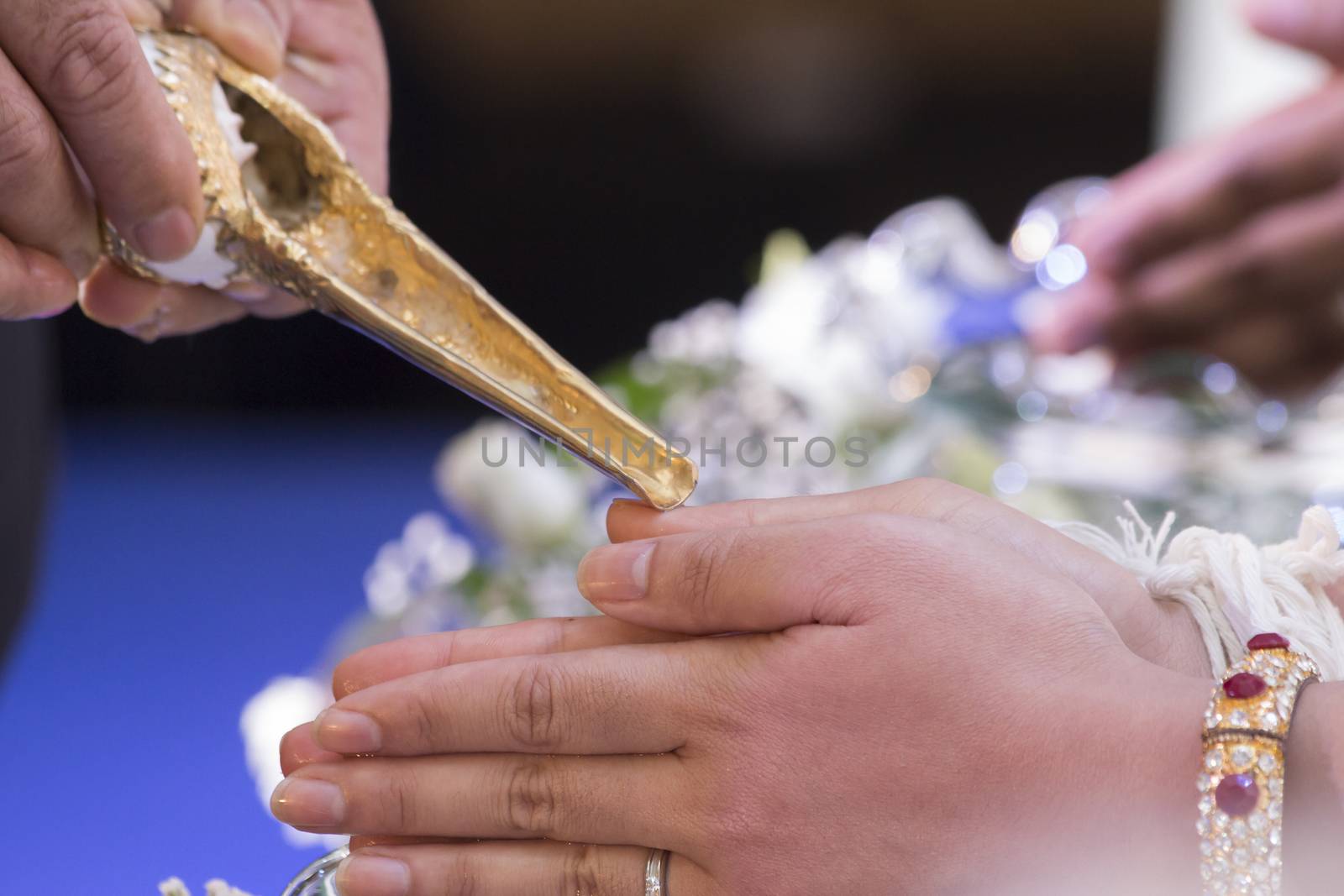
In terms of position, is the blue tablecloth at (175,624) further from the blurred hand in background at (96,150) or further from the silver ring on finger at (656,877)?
the blurred hand in background at (96,150)

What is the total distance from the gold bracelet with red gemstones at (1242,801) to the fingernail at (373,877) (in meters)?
0.33

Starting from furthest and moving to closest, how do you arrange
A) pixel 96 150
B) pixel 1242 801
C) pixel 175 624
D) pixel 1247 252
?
pixel 175 624 → pixel 1247 252 → pixel 96 150 → pixel 1242 801

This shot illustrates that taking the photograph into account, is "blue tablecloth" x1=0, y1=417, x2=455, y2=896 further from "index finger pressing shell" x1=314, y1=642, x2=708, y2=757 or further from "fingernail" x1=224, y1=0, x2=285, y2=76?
"fingernail" x1=224, y1=0, x2=285, y2=76

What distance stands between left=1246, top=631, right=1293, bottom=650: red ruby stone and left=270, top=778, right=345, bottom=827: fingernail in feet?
1.33

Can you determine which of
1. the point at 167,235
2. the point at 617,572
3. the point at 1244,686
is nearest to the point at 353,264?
the point at 167,235

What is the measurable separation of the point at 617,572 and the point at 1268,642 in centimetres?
29

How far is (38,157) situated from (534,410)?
0.30m

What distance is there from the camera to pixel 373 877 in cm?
54

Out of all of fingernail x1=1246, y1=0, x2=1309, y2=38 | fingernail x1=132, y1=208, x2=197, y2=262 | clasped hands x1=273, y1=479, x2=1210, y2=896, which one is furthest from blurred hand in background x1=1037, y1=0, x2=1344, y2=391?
fingernail x1=132, y1=208, x2=197, y2=262

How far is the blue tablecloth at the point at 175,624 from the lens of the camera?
34.7 inches

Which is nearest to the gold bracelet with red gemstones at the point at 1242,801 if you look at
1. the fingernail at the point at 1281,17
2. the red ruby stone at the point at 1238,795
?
the red ruby stone at the point at 1238,795

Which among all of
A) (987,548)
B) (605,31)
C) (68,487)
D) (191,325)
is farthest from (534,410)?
(605,31)

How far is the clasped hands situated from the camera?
0.50 m

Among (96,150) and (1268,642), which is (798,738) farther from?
(96,150)
